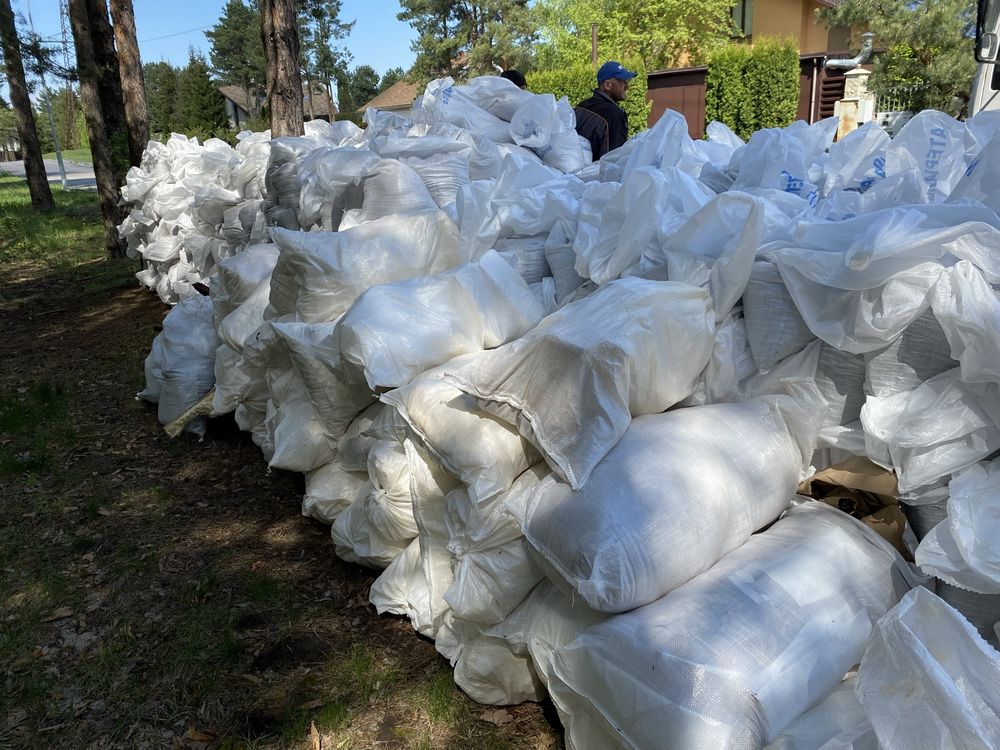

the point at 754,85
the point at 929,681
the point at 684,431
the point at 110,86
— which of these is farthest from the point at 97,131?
the point at 754,85

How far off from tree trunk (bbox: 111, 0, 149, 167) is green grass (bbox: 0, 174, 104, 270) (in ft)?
6.52

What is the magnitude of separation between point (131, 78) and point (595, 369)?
8.77 metres

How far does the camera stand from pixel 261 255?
11.9ft

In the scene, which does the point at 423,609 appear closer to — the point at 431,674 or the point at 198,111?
the point at 431,674

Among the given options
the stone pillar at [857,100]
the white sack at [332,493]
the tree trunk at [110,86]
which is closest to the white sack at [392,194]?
the white sack at [332,493]

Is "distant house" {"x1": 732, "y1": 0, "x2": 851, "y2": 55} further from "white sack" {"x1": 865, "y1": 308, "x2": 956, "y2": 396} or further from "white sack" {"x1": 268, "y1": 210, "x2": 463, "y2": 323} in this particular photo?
"white sack" {"x1": 865, "y1": 308, "x2": 956, "y2": 396}

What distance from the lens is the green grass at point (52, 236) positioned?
998 cm

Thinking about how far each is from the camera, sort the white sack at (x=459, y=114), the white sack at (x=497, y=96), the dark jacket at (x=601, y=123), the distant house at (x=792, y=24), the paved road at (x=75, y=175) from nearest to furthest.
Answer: the white sack at (x=459, y=114), the white sack at (x=497, y=96), the dark jacket at (x=601, y=123), the distant house at (x=792, y=24), the paved road at (x=75, y=175)

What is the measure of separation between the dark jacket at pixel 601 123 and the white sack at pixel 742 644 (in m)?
3.70

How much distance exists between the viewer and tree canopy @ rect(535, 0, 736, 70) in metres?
21.6

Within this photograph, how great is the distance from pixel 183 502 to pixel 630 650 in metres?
2.31

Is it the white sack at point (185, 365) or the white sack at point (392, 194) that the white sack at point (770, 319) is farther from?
the white sack at point (185, 365)

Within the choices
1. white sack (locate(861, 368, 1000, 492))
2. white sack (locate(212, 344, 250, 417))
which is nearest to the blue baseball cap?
white sack (locate(212, 344, 250, 417))

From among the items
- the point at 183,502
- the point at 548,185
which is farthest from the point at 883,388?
the point at 183,502
